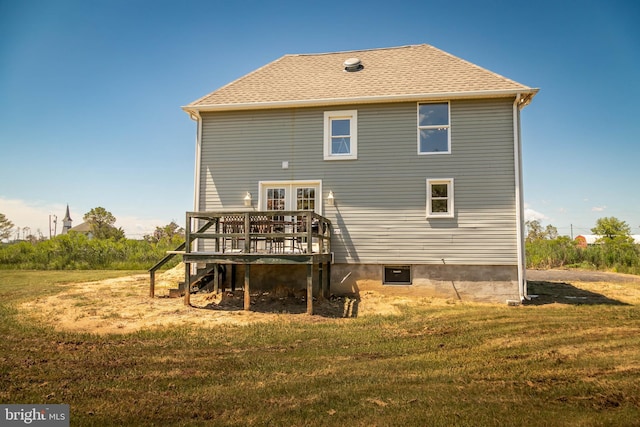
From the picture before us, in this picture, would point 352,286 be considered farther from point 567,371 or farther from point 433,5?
point 433,5

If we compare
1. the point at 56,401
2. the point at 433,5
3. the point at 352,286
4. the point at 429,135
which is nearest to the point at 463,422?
the point at 56,401

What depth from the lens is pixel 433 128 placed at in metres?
11.1

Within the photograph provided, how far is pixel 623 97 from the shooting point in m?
15.5

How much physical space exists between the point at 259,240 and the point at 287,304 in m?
1.93

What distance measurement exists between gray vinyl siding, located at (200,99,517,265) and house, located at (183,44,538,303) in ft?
0.09

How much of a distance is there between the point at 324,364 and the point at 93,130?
634 inches

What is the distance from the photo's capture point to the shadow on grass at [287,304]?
8.78 m

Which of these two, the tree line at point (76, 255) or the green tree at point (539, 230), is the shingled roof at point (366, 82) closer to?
the tree line at point (76, 255)

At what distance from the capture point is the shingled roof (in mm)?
10945

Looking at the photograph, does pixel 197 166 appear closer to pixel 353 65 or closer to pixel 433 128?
pixel 353 65

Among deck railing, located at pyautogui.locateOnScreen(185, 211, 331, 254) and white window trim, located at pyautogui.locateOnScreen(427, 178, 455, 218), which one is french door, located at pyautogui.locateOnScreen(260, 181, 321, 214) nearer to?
deck railing, located at pyautogui.locateOnScreen(185, 211, 331, 254)

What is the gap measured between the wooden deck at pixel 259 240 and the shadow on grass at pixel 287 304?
39cm

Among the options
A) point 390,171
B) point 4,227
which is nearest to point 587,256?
point 390,171

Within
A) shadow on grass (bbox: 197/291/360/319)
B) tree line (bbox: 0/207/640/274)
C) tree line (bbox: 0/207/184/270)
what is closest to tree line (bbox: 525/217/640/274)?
tree line (bbox: 0/207/640/274)
